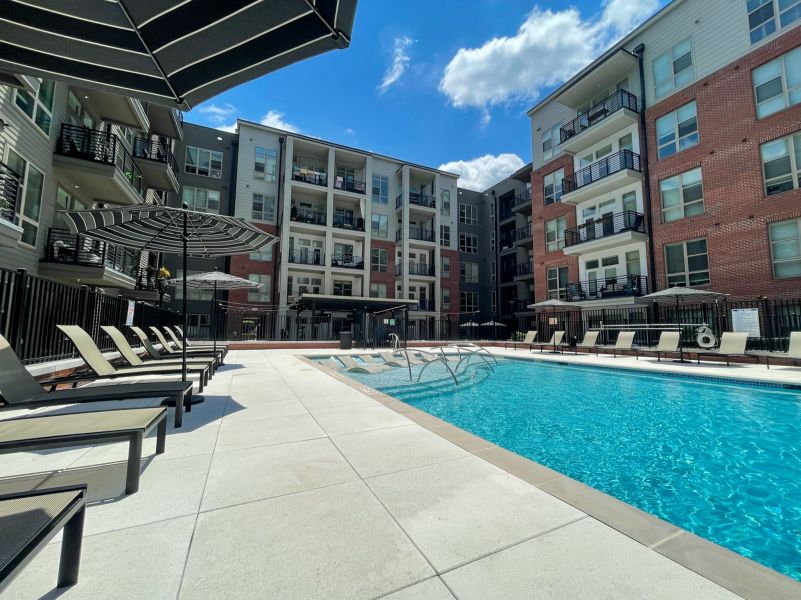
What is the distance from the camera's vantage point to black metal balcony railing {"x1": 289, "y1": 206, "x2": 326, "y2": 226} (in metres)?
27.5

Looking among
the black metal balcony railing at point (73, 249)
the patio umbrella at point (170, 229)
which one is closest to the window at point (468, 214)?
the black metal balcony railing at point (73, 249)

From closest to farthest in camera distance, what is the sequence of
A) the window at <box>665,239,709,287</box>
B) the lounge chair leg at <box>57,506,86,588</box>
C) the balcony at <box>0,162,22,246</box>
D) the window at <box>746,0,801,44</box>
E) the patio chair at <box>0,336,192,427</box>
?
the lounge chair leg at <box>57,506,86,588</box>, the patio chair at <box>0,336,192,427</box>, the balcony at <box>0,162,22,246</box>, the window at <box>746,0,801,44</box>, the window at <box>665,239,709,287</box>

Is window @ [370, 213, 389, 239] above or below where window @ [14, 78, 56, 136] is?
above

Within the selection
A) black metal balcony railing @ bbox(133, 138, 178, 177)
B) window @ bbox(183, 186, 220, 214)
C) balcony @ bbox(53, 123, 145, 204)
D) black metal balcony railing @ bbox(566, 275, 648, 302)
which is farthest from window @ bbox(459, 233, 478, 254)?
balcony @ bbox(53, 123, 145, 204)

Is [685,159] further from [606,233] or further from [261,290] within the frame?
[261,290]

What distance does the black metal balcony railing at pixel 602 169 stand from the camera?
60.7ft

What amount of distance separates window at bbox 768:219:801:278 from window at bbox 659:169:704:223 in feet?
9.29

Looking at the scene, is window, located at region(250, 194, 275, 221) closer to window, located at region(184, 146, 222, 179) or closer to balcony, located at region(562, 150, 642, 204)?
window, located at region(184, 146, 222, 179)

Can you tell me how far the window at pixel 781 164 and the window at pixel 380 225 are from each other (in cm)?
2339

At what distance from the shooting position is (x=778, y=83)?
14070 millimetres

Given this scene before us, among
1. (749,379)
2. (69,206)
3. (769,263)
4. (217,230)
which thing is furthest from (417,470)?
(769,263)

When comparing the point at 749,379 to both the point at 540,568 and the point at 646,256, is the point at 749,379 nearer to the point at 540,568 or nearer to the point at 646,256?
the point at 540,568

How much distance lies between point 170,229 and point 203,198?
2396cm

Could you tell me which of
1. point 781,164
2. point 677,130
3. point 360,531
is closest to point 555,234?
point 677,130
